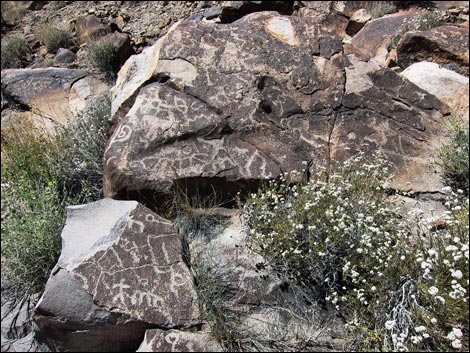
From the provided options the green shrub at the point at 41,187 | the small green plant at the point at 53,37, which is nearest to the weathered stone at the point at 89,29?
the small green plant at the point at 53,37

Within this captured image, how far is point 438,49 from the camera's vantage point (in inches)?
243

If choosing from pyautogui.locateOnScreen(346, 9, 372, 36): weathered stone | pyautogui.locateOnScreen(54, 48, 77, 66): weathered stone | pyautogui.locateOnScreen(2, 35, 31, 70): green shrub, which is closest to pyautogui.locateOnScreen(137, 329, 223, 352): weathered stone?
pyautogui.locateOnScreen(54, 48, 77, 66): weathered stone

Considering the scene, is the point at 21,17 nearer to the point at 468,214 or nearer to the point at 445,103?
the point at 445,103

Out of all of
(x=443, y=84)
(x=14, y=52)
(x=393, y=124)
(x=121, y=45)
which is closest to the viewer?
(x=393, y=124)

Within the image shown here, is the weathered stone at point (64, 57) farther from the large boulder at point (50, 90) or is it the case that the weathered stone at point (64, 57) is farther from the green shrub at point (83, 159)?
the green shrub at point (83, 159)

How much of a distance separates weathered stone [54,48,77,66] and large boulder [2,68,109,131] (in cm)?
62

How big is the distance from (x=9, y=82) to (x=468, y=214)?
5729mm

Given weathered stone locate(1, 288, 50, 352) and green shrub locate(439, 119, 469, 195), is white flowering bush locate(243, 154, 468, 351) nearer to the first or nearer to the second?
green shrub locate(439, 119, 469, 195)

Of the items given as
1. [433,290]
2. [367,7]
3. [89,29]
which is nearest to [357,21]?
[367,7]

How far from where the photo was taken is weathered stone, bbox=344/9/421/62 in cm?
725

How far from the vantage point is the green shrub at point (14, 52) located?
7.81 m

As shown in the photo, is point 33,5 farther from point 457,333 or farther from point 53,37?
point 457,333

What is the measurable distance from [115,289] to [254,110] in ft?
6.48

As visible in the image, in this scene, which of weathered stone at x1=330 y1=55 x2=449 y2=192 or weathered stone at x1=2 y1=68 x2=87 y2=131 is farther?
weathered stone at x1=2 y1=68 x2=87 y2=131
